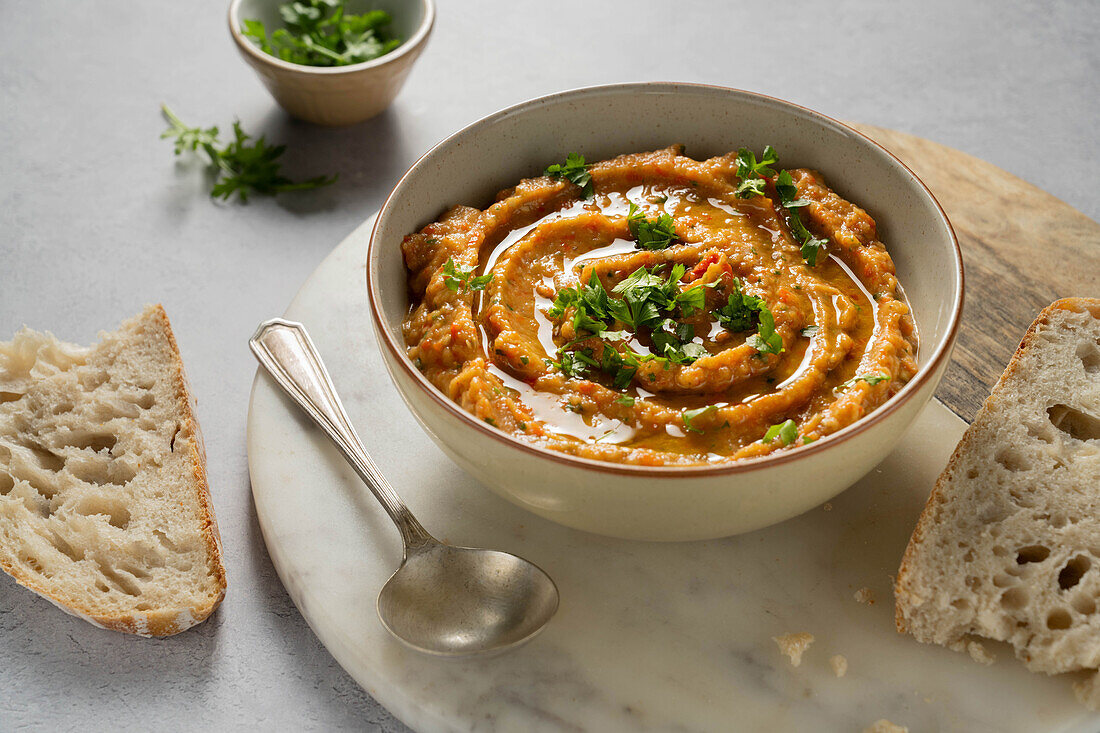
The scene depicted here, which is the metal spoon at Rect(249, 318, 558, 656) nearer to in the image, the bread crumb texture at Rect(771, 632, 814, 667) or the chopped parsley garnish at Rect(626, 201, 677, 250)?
the bread crumb texture at Rect(771, 632, 814, 667)

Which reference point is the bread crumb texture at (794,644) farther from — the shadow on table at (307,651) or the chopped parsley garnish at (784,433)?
the shadow on table at (307,651)

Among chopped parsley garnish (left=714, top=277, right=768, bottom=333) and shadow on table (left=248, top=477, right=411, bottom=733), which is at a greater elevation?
chopped parsley garnish (left=714, top=277, right=768, bottom=333)

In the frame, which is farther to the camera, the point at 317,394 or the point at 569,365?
the point at 317,394

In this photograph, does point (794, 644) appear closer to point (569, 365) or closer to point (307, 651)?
point (569, 365)

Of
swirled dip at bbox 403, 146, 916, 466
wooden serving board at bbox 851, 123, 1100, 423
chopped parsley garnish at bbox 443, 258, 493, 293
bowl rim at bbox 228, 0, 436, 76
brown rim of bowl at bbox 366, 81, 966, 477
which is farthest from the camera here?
bowl rim at bbox 228, 0, 436, 76

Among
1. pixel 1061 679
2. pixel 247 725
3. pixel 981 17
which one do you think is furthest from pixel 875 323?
pixel 981 17

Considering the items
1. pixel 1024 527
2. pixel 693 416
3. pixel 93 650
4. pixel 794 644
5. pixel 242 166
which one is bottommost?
pixel 93 650

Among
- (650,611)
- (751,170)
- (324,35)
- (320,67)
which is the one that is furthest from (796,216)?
(324,35)

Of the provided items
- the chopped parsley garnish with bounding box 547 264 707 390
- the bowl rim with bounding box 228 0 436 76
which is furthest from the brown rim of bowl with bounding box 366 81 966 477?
the bowl rim with bounding box 228 0 436 76
